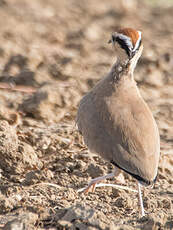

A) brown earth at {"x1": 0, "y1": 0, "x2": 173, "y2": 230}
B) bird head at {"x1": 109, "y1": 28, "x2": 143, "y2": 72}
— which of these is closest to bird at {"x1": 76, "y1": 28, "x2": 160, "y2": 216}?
bird head at {"x1": 109, "y1": 28, "x2": 143, "y2": 72}

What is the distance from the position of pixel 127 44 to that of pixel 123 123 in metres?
0.65

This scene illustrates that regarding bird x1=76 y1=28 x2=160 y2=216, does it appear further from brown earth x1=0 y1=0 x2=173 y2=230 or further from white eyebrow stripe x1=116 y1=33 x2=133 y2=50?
brown earth x1=0 y1=0 x2=173 y2=230

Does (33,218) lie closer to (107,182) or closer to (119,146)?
(119,146)

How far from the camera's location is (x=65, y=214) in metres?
3.45

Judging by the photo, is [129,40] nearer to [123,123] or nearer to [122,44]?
[122,44]

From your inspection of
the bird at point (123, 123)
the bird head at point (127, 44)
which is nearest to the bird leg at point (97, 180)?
the bird at point (123, 123)

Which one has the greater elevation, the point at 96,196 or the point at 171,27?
the point at 96,196

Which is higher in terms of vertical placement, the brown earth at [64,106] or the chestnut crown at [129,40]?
the chestnut crown at [129,40]

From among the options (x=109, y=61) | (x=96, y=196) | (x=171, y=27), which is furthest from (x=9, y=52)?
(x=96, y=196)

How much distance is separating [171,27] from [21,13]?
8.52 ft

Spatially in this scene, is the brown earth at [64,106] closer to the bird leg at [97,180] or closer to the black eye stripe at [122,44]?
the bird leg at [97,180]

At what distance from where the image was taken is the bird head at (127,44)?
414 cm

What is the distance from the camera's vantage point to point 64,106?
5.91m

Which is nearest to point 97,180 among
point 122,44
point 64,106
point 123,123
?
point 123,123
